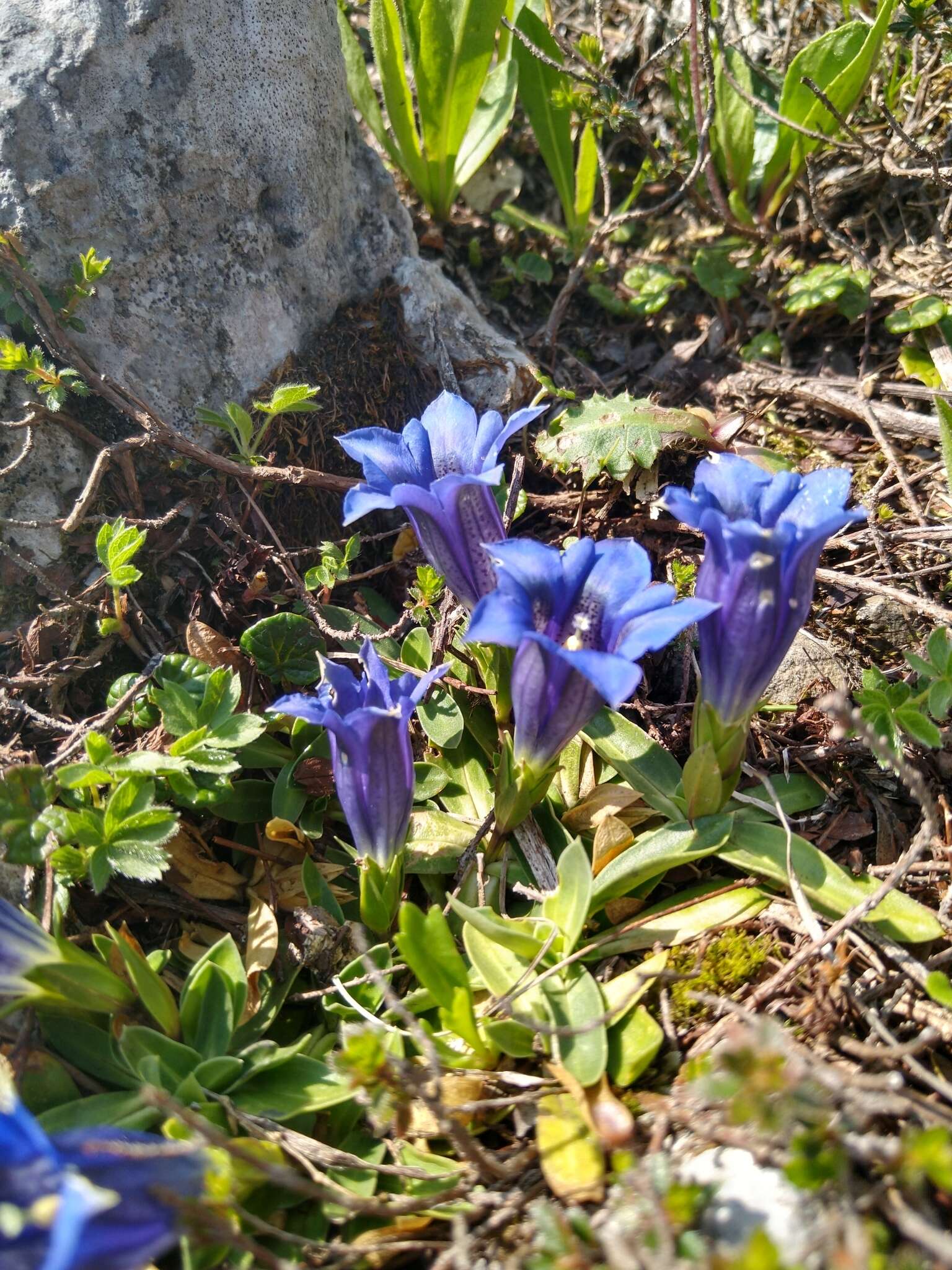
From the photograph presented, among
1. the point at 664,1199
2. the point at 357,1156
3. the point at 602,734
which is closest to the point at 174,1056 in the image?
the point at 357,1156

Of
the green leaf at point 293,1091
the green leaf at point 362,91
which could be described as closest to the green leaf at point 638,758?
the green leaf at point 293,1091

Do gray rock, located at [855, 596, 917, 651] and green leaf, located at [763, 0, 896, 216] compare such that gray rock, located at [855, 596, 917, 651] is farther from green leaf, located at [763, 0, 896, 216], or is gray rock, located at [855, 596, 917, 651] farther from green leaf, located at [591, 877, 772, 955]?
green leaf, located at [763, 0, 896, 216]

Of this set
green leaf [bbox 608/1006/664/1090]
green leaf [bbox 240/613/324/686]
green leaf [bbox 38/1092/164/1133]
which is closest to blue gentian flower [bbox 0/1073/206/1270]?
green leaf [bbox 38/1092/164/1133]

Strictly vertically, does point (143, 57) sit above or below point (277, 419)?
above

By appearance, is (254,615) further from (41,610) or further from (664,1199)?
(664,1199)

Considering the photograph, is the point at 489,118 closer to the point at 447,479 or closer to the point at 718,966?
the point at 447,479

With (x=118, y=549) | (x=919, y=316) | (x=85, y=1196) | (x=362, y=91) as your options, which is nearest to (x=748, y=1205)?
(x=85, y=1196)
